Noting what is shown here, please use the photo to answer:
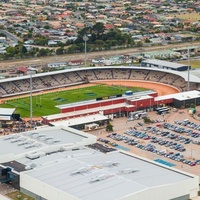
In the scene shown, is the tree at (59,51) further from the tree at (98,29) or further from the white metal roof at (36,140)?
the white metal roof at (36,140)

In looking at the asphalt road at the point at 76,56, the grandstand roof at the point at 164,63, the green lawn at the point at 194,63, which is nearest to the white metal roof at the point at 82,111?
the grandstand roof at the point at 164,63

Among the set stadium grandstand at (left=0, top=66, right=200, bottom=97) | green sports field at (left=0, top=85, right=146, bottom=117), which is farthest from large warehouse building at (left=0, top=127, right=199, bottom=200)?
stadium grandstand at (left=0, top=66, right=200, bottom=97)

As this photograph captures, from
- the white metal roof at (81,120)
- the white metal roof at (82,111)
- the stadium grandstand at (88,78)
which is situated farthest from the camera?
the stadium grandstand at (88,78)

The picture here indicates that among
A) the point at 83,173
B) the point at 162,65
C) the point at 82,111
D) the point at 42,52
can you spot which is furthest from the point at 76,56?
the point at 83,173

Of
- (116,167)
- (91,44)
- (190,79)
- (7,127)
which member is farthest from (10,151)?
(91,44)

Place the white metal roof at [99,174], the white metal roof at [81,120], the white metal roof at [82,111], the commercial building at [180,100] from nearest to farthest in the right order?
the white metal roof at [99,174], the white metal roof at [81,120], the white metal roof at [82,111], the commercial building at [180,100]

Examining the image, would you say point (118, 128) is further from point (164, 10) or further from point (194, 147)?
point (164, 10)

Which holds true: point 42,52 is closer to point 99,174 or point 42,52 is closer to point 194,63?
point 194,63
